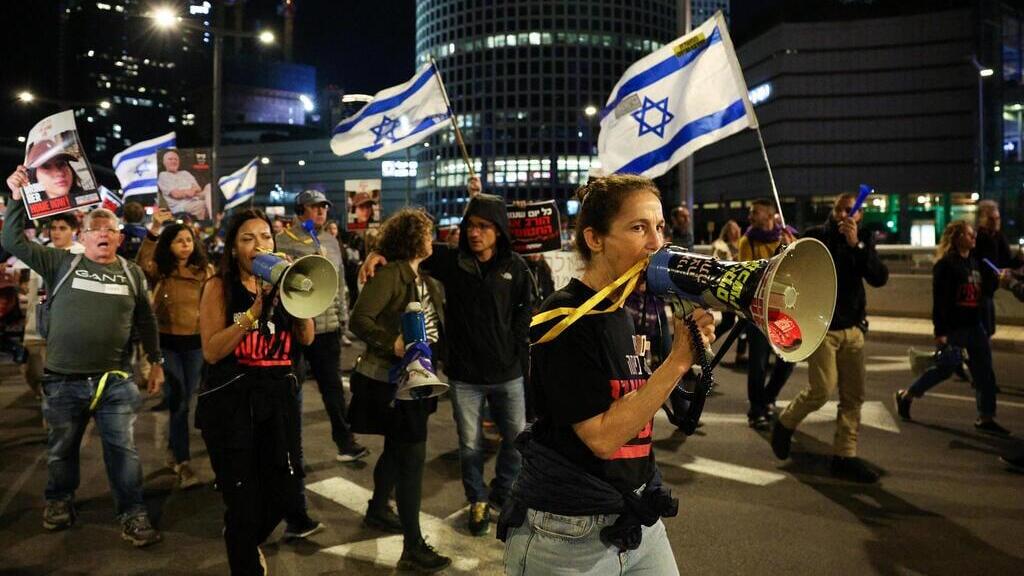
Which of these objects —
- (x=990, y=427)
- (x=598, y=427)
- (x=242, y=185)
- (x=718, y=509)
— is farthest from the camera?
(x=242, y=185)

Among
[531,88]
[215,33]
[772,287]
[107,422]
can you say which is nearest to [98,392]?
[107,422]

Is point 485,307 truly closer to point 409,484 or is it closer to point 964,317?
point 409,484

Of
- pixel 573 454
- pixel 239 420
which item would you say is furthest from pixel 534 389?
pixel 239 420

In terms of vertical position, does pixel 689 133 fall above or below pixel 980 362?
above

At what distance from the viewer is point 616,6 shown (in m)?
127

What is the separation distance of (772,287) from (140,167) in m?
16.7

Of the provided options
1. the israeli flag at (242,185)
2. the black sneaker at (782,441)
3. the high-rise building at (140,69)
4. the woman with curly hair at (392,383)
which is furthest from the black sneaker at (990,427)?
the high-rise building at (140,69)

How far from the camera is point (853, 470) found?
579 cm

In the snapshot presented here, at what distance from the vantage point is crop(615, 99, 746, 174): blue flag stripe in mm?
6523

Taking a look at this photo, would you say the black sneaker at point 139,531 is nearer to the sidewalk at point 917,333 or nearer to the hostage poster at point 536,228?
the hostage poster at point 536,228

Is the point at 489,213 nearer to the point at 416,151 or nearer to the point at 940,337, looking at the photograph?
the point at 940,337

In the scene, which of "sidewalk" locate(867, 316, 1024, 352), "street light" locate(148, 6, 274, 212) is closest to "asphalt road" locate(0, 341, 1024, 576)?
"sidewalk" locate(867, 316, 1024, 352)

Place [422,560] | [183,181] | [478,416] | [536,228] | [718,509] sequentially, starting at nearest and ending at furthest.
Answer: [422,560] < [478,416] < [718,509] < [536,228] < [183,181]

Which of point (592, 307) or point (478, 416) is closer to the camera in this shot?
point (592, 307)
